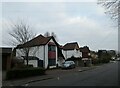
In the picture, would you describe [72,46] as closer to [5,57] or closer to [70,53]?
[70,53]

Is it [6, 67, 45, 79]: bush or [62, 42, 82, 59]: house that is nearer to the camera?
[6, 67, 45, 79]: bush

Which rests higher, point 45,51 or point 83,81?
point 45,51

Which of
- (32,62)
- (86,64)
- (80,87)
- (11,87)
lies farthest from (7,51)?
(86,64)

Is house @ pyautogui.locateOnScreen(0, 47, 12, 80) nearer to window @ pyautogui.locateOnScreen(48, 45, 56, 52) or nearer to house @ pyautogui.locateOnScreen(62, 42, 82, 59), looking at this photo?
window @ pyautogui.locateOnScreen(48, 45, 56, 52)

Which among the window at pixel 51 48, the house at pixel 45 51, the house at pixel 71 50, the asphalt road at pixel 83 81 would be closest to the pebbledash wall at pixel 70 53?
the house at pixel 71 50

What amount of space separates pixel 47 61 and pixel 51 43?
13.3ft

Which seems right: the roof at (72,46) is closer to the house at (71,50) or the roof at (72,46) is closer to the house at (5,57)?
the house at (71,50)

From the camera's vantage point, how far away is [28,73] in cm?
3061

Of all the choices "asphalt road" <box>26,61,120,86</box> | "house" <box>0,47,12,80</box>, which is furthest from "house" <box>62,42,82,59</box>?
"asphalt road" <box>26,61,120,86</box>

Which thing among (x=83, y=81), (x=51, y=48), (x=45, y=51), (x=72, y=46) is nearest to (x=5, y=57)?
(x=45, y=51)

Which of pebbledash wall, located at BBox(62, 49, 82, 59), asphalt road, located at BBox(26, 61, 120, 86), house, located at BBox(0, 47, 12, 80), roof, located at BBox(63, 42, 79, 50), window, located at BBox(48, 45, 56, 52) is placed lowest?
asphalt road, located at BBox(26, 61, 120, 86)

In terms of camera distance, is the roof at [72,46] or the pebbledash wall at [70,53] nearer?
the pebbledash wall at [70,53]

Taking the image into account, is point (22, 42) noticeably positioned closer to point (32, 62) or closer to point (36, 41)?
point (32, 62)

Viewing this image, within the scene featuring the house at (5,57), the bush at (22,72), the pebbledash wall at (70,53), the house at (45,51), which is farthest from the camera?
the pebbledash wall at (70,53)
